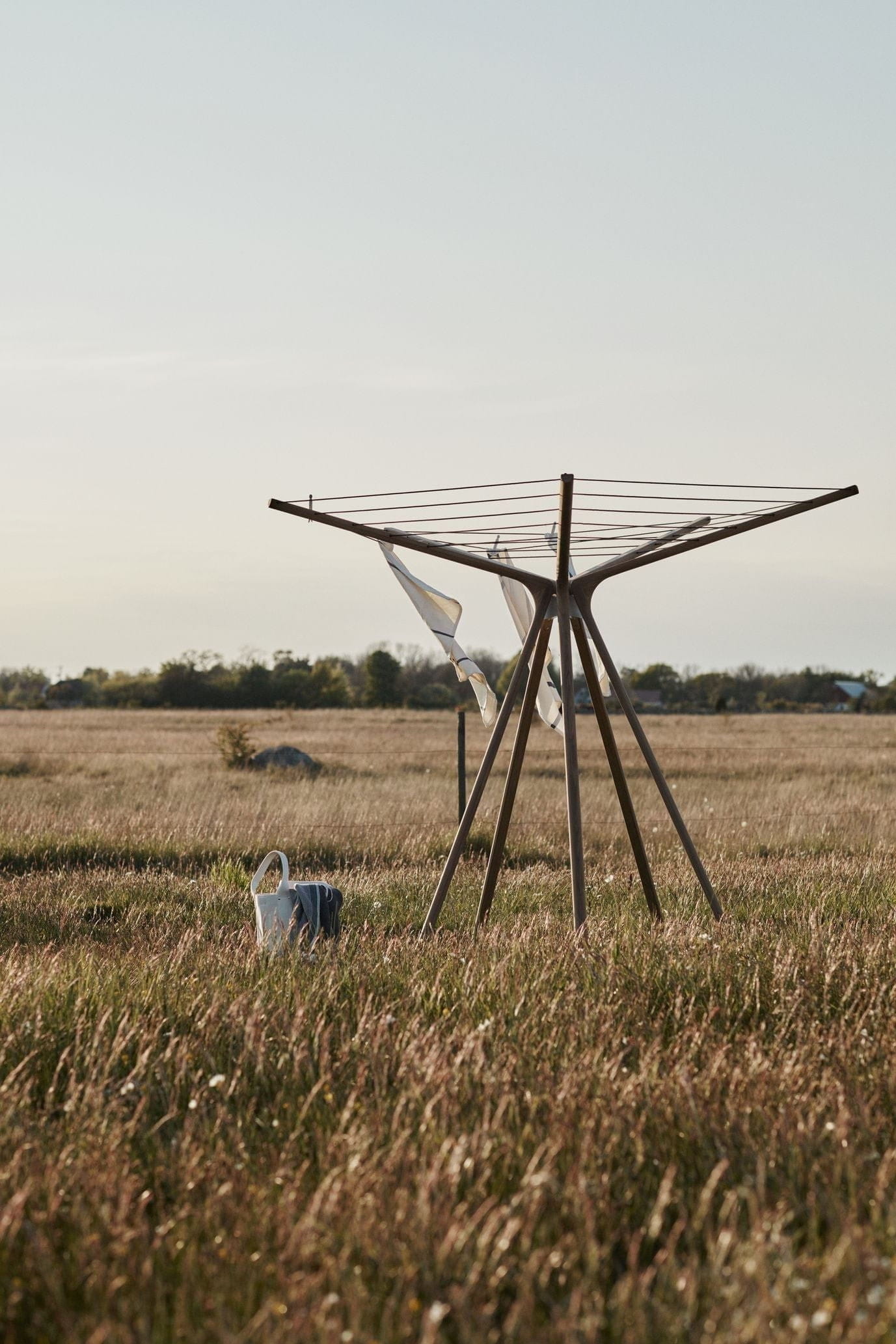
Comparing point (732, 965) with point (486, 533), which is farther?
point (486, 533)

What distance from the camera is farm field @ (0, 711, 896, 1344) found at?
2.56 m

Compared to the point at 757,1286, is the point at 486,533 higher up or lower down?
higher up

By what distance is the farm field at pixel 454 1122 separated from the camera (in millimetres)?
2564

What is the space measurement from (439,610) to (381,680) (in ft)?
198

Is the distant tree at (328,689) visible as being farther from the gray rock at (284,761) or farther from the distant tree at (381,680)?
the gray rock at (284,761)

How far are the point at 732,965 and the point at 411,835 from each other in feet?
22.6

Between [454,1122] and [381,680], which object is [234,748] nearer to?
[454,1122]

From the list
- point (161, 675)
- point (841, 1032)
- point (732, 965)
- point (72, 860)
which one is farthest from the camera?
point (161, 675)

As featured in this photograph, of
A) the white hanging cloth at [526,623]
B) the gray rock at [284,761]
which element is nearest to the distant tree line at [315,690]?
the gray rock at [284,761]

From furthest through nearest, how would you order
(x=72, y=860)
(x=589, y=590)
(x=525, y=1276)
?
(x=72, y=860)
(x=589, y=590)
(x=525, y=1276)

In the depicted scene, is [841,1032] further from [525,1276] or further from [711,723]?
[711,723]

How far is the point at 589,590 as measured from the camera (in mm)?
7055

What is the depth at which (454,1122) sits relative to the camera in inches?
137

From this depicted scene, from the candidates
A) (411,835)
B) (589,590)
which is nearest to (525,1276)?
(589,590)
